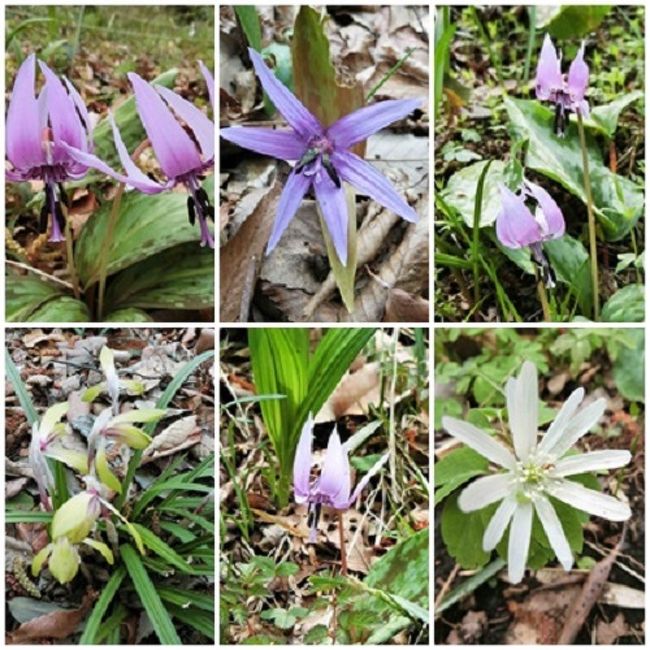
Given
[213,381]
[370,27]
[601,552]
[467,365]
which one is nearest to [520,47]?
[370,27]

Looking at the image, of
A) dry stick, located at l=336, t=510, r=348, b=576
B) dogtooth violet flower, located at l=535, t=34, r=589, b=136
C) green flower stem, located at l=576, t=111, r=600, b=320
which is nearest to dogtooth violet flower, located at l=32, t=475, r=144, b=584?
dry stick, located at l=336, t=510, r=348, b=576

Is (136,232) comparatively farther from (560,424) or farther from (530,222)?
(560,424)

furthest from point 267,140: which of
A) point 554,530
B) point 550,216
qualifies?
point 554,530

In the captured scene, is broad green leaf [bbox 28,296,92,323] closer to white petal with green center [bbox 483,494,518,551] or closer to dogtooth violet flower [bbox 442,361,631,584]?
dogtooth violet flower [bbox 442,361,631,584]

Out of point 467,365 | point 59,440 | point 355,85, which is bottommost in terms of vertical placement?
point 59,440

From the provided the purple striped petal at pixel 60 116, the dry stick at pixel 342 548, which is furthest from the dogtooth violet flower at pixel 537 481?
the purple striped petal at pixel 60 116

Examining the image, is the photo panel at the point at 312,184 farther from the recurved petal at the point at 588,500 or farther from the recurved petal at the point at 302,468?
the recurved petal at the point at 588,500

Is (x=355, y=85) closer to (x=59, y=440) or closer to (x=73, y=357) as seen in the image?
(x=73, y=357)
